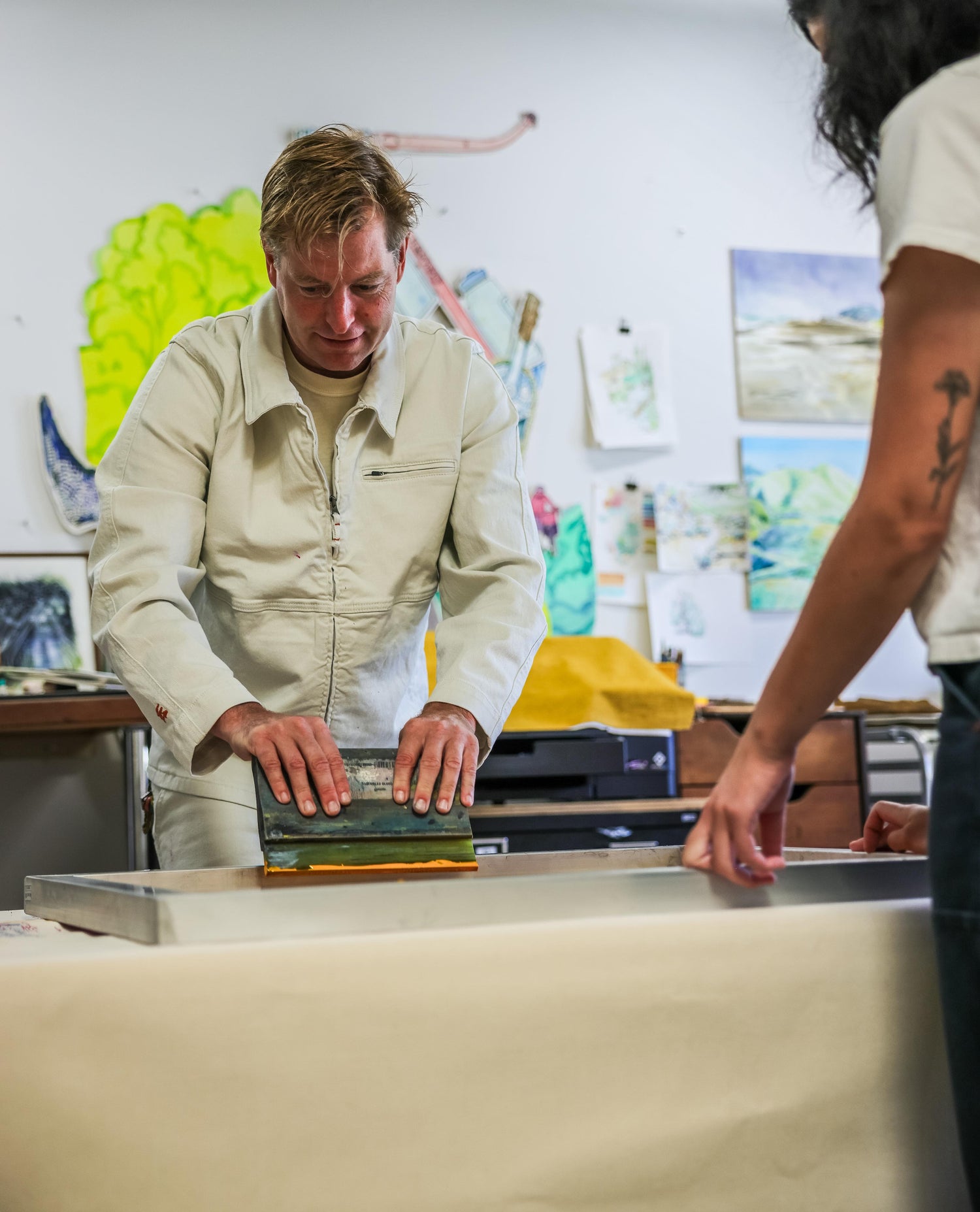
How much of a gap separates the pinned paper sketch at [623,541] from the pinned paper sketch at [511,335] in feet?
0.88

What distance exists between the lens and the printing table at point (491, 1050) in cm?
68

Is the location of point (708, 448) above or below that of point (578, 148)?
below

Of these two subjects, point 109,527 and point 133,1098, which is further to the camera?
point 109,527

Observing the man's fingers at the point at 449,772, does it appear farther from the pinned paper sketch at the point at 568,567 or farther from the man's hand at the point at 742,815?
the pinned paper sketch at the point at 568,567

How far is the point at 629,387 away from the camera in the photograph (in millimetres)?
3168

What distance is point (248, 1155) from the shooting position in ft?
2.23

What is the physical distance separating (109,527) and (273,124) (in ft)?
6.31

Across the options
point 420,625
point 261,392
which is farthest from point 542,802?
point 261,392

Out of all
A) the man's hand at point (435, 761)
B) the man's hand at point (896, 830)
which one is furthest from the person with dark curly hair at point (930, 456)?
the man's hand at point (435, 761)

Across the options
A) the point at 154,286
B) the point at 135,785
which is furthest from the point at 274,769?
the point at 154,286

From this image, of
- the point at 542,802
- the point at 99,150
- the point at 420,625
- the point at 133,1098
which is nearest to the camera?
the point at 133,1098

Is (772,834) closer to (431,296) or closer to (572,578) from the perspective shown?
(572,578)

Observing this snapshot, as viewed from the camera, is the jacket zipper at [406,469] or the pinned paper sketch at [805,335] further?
the pinned paper sketch at [805,335]

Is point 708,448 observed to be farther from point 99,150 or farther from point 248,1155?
point 248,1155
